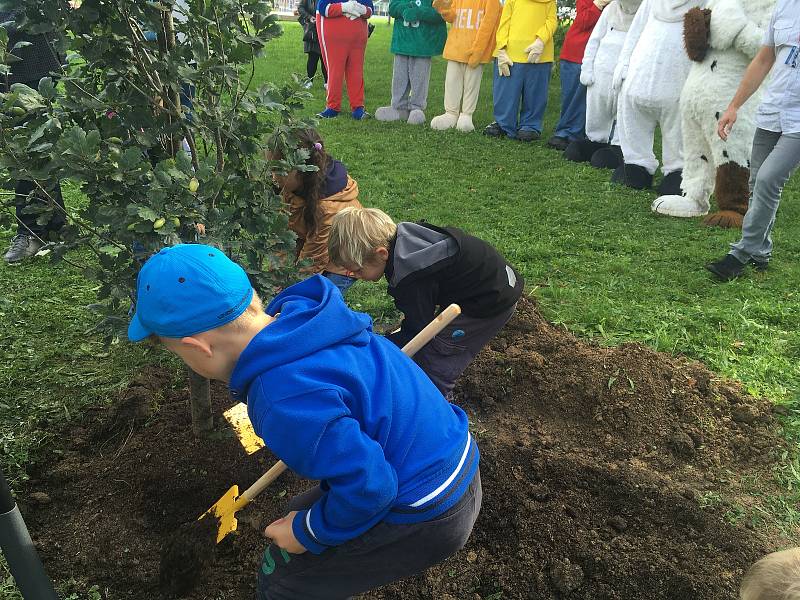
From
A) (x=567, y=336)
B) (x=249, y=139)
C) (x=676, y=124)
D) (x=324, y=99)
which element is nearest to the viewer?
(x=249, y=139)

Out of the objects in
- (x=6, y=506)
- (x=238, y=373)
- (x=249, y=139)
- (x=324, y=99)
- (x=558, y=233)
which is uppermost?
(x=249, y=139)

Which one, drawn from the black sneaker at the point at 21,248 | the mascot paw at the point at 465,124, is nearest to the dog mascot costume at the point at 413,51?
the mascot paw at the point at 465,124

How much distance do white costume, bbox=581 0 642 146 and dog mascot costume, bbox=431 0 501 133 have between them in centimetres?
191

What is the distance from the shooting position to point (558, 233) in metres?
5.59

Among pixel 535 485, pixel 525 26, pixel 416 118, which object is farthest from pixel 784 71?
pixel 416 118

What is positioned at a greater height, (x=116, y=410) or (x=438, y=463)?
(x=438, y=463)

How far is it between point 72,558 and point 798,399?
337 centimetres

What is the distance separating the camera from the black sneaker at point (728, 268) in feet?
15.1

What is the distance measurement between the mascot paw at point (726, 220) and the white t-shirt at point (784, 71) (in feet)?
4.85

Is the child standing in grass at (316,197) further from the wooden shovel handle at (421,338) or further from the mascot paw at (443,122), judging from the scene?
the mascot paw at (443,122)

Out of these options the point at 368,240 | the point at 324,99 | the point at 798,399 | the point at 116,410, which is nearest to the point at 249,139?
the point at 368,240

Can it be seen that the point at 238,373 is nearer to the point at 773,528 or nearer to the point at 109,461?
the point at 109,461

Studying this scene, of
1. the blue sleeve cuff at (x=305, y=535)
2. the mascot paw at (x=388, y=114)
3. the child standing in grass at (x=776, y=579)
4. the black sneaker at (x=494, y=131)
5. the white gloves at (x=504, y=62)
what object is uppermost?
the child standing in grass at (x=776, y=579)

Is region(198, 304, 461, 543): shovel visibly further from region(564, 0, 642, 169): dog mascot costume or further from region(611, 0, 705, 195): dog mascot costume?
region(564, 0, 642, 169): dog mascot costume
